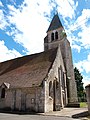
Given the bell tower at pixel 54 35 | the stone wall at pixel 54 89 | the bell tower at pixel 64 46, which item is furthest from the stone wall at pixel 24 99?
the bell tower at pixel 54 35

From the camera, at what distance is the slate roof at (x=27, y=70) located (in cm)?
2134

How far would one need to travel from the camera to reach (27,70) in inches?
947

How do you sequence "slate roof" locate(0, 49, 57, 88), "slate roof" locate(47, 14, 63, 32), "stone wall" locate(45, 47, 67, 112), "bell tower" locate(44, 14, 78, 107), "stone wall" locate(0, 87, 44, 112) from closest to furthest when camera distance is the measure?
"stone wall" locate(0, 87, 44, 112), "stone wall" locate(45, 47, 67, 112), "slate roof" locate(0, 49, 57, 88), "bell tower" locate(44, 14, 78, 107), "slate roof" locate(47, 14, 63, 32)

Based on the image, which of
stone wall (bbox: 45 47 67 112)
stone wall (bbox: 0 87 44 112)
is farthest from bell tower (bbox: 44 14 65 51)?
stone wall (bbox: 0 87 44 112)

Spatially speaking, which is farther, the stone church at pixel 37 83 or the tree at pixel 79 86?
the tree at pixel 79 86

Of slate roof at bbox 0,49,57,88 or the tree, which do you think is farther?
the tree

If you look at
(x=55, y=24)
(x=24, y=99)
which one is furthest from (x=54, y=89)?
(x=55, y=24)

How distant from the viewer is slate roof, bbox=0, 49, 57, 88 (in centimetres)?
2134

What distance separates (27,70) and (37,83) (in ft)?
14.9

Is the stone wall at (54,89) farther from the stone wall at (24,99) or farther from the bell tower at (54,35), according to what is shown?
the bell tower at (54,35)

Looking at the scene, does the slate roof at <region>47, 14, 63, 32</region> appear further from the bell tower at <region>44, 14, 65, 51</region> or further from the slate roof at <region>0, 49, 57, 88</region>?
the slate roof at <region>0, 49, 57, 88</region>

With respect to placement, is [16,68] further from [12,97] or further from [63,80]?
[63,80]

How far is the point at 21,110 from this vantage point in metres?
20.2

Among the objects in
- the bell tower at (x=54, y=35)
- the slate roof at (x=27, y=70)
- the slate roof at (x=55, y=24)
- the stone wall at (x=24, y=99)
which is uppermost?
the slate roof at (x=55, y=24)
